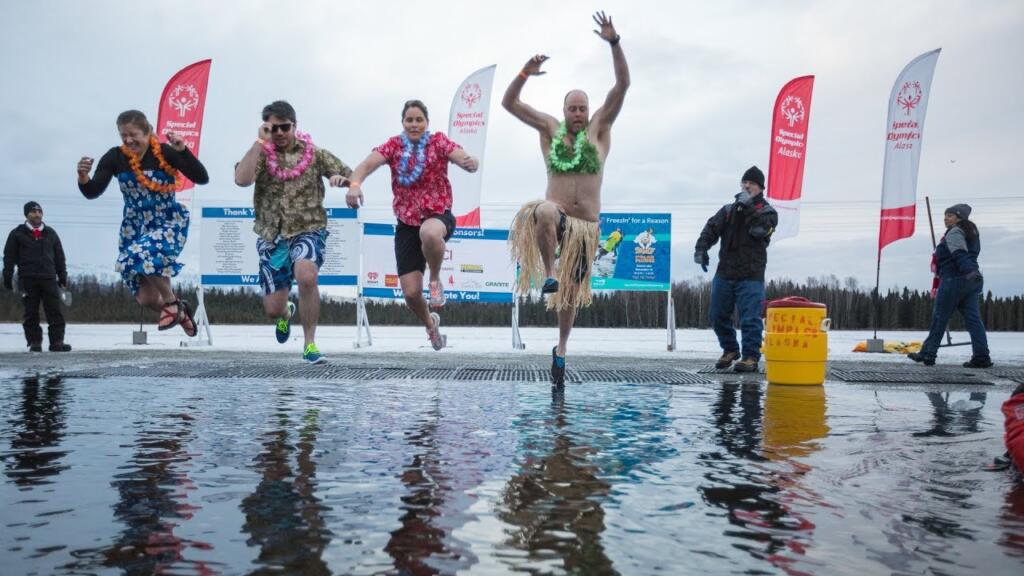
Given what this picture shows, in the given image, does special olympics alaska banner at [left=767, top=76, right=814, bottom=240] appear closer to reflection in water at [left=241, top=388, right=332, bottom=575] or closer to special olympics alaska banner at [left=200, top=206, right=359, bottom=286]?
special olympics alaska banner at [left=200, top=206, right=359, bottom=286]

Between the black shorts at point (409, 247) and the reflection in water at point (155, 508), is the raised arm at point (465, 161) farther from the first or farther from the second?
the reflection in water at point (155, 508)

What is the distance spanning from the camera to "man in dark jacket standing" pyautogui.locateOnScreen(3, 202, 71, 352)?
37.1 ft

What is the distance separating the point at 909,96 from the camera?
14180 mm

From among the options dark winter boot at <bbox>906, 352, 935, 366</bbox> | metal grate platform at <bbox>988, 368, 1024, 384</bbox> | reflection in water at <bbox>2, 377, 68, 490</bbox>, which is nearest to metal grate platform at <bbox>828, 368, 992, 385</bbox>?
metal grate platform at <bbox>988, 368, 1024, 384</bbox>

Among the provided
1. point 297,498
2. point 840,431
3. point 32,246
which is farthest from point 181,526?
point 32,246

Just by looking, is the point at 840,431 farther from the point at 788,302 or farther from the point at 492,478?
the point at 788,302

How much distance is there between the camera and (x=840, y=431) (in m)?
3.68

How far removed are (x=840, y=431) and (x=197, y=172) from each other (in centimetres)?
530

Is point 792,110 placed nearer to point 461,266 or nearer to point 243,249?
point 461,266

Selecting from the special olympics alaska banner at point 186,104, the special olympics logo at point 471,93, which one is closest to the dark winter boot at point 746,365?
the special olympics logo at point 471,93

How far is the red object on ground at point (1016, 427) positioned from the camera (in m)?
2.64

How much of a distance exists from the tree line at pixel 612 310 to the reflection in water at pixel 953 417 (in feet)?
63.3

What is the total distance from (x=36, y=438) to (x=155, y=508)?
1506 mm

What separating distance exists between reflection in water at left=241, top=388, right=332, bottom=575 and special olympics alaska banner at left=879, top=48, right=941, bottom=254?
42.5 ft
